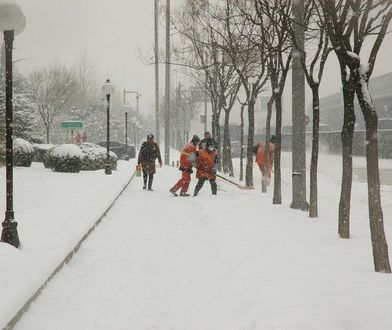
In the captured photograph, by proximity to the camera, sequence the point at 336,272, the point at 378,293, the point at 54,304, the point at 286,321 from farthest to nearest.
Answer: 1. the point at 336,272
2. the point at 54,304
3. the point at 378,293
4. the point at 286,321

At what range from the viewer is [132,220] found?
10.4m

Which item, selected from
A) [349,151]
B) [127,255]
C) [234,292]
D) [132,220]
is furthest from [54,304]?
[132,220]

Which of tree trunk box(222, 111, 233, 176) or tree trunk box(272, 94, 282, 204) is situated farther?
tree trunk box(222, 111, 233, 176)

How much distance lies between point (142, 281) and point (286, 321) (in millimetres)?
2156

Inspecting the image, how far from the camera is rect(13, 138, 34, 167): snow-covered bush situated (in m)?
21.1

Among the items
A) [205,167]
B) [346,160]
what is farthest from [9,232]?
[205,167]

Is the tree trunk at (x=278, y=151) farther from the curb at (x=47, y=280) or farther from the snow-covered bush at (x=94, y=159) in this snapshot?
the snow-covered bush at (x=94, y=159)

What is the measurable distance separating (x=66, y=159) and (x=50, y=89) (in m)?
28.2

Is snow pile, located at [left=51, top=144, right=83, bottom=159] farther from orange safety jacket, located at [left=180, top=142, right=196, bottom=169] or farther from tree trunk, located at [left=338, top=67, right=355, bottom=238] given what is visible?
tree trunk, located at [left=338, top=67, right=355, bottom=238]

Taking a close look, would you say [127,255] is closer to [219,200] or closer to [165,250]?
[165,250]

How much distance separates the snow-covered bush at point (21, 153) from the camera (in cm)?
2109

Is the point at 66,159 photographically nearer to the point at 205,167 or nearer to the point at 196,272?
the point at 205,167

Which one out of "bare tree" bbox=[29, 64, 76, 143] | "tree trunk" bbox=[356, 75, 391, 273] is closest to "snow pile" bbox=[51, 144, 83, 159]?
"tree trunk" bbox=[356, 75, 391, 273]

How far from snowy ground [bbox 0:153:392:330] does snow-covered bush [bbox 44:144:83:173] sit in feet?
34.8
